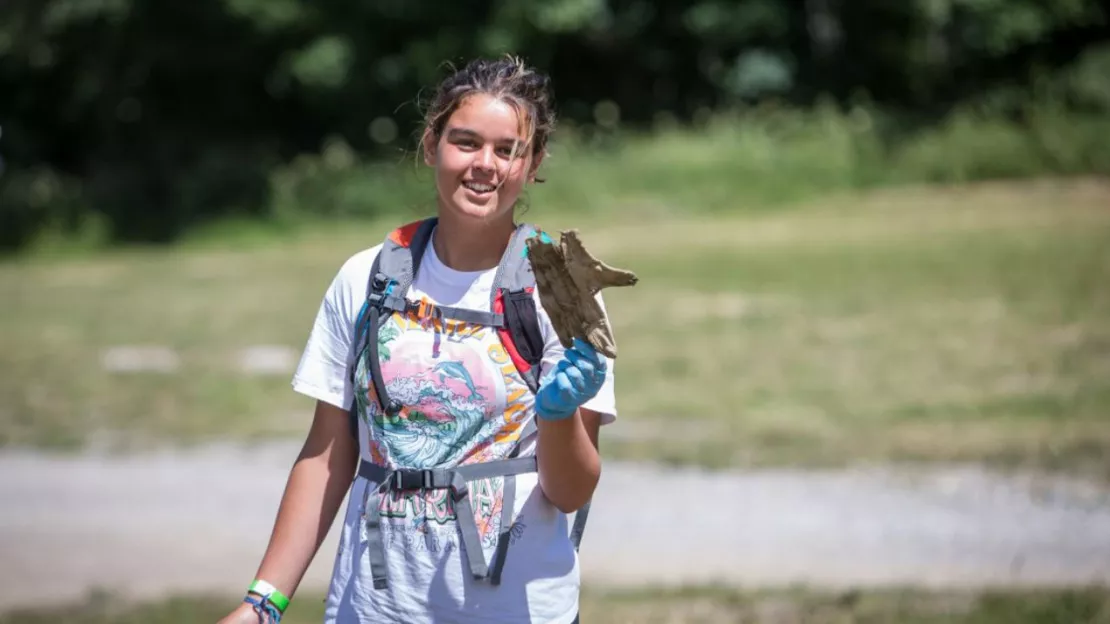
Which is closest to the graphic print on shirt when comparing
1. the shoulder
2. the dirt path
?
the shoulder

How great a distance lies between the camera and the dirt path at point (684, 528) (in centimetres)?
661

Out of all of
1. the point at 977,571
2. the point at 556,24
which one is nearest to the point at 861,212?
the point at 556,24

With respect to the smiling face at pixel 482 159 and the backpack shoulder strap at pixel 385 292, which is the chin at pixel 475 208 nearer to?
the smiling face at pixel 482 159

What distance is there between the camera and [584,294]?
2465mm

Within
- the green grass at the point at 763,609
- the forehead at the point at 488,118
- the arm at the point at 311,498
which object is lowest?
the green grass at the point at 763,609

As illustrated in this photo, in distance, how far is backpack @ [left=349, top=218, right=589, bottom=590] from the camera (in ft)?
9.13

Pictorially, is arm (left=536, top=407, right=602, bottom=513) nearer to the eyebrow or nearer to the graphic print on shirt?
the graphic print on shirt

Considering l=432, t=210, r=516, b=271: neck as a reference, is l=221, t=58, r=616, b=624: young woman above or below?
below

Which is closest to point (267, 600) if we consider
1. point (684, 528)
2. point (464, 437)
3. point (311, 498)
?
point (311, 498)

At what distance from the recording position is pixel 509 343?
280 cm

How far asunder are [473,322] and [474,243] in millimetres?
154

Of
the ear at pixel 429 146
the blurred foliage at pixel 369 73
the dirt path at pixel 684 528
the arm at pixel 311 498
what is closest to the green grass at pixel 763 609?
the dirt path at pixel 684 528

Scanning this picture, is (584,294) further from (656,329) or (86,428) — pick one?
(656,329)

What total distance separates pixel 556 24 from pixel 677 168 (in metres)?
5.05
